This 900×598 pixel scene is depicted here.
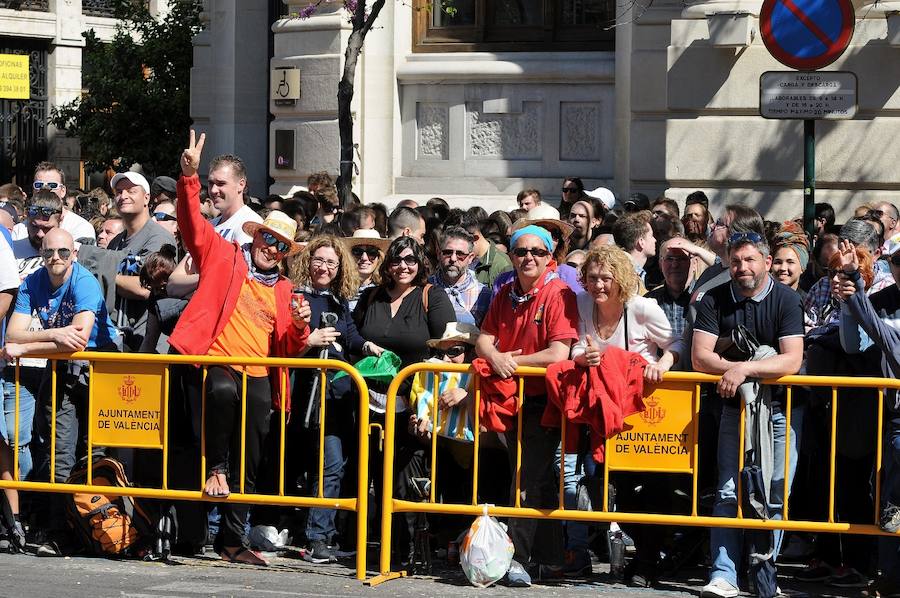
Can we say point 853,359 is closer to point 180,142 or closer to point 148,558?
point 148,558

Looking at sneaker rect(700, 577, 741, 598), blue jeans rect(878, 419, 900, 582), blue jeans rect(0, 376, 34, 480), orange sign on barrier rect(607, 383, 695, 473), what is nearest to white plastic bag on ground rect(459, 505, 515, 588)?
orange sign on barrier rect(607, 383, 695, 473)

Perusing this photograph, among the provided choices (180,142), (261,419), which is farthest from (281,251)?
(180,142)

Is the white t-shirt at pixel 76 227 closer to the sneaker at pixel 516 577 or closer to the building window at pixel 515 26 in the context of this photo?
the sneaker at pixel 516 577

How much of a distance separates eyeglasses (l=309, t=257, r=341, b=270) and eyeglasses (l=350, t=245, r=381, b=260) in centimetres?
115

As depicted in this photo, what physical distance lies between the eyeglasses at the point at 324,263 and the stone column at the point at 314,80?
25.9 ft

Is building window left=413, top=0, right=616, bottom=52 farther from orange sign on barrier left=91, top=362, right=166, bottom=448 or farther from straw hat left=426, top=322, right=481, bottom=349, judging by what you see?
orange sign on barrier left=91, top=362, right=166, bottom=448

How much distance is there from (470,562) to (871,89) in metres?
7.96

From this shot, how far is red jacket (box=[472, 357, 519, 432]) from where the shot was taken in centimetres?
865

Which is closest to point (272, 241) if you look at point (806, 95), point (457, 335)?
point (457, 335)

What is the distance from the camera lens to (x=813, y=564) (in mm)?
9055

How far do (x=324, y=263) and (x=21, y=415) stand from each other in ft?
6.53

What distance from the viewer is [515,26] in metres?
17.6

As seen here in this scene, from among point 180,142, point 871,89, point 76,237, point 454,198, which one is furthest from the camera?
point 180,142

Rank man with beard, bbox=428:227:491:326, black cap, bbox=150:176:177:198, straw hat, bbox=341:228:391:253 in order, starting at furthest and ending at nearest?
black cap, bbox=150:176:177:198 < straw hat, bbox=341:228:391:253 < man with beard, bbox=428:227:491:326
